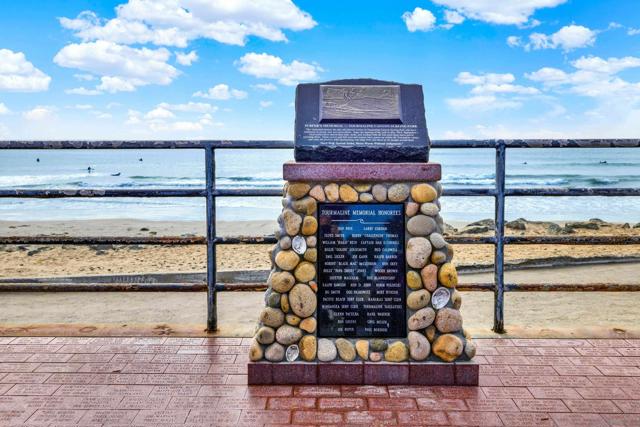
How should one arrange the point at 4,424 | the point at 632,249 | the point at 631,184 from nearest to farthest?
the point at 4,424 → the point at 632,249 → the point at 631,184

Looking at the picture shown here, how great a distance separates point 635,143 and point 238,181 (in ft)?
91.1

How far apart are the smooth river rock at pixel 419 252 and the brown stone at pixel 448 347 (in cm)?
47

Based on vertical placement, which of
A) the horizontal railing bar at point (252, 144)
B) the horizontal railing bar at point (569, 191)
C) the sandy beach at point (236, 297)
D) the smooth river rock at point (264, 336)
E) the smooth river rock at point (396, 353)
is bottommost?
the sandy beach at point (236, 297)

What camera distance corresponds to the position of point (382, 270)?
3504 millimetres

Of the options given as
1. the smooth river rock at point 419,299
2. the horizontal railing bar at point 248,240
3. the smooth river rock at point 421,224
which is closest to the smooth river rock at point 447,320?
the smooth river rock at point 419,299

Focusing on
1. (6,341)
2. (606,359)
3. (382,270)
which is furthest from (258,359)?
(606,359)

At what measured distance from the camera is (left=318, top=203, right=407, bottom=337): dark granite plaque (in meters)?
3.49

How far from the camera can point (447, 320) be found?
343cm

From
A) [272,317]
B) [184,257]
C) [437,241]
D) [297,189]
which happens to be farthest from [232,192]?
[184,257]

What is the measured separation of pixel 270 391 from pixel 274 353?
0.23m

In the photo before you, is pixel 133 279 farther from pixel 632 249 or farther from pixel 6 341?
pixel 632 249

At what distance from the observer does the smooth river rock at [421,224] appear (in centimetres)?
344

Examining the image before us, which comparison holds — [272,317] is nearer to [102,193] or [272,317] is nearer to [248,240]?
[248,240]

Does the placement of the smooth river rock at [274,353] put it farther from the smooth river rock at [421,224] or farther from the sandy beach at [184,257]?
the sandy beach at [184,257]
